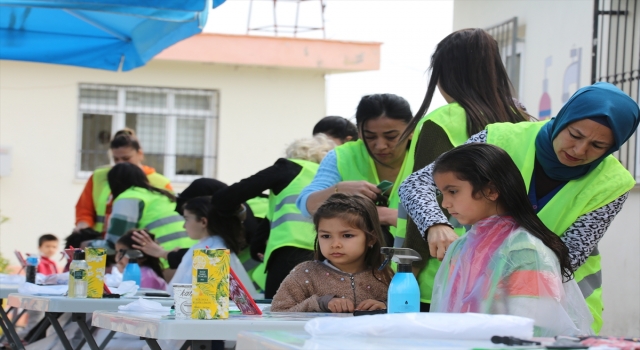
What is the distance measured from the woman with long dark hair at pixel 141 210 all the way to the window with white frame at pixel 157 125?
28.8 feet

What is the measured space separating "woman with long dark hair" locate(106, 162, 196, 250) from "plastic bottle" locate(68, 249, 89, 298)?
2545 mm

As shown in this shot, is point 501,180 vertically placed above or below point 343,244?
above

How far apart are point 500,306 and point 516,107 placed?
47.8 inches

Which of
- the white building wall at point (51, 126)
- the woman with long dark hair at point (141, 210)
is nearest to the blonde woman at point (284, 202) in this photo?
the woman with long dark hair at point (141, 210)

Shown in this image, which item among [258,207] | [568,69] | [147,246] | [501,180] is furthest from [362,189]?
[568,69]

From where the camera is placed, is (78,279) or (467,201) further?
(78,279)

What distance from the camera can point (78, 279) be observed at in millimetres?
4250

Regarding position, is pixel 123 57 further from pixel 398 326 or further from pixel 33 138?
pixel 33 138

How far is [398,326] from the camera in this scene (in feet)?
6.25

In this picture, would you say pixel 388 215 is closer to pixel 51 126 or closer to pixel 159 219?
pixel 159 219

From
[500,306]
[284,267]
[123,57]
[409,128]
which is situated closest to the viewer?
[500,306]

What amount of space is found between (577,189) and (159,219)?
4486 mm

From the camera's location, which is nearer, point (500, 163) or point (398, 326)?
point (398, 326)

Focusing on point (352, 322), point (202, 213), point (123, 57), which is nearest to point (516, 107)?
point (352, 322)
